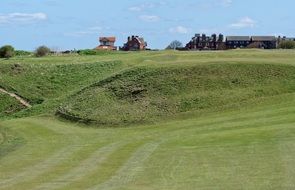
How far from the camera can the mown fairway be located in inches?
829

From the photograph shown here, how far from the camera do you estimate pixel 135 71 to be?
59.1m

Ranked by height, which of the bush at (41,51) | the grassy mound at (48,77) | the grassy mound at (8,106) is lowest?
the grassy mound at (8,106)

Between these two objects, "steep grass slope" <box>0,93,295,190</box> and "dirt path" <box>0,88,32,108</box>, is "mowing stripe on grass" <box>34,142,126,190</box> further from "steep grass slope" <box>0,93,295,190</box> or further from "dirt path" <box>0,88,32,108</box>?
"dirt path" <box>0,88,32,108</box>

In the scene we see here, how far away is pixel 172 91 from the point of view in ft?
167

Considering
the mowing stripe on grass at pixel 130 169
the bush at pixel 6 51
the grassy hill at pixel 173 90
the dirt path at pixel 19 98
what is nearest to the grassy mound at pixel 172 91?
the grassy hill at pixel 173 90

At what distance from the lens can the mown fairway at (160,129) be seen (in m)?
21.0

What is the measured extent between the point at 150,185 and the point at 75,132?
75.2 feet

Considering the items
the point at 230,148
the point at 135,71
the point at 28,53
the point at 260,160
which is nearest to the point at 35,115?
the point at 135,71

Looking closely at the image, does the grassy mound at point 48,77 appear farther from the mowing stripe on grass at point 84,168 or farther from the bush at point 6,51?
the mowing stripe on grass at point 84,168

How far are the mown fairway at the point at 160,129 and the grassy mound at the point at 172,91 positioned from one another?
3.5 inches

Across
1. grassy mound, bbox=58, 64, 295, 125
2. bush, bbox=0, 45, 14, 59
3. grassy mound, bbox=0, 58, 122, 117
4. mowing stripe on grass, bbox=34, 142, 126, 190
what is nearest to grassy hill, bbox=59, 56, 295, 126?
grassy mound, bbox=58, 64, 295, 125

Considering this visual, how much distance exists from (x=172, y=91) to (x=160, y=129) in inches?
464

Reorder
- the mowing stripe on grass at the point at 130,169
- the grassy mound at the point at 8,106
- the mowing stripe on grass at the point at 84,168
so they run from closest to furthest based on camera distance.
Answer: the mowing stripe on grass at the point at 130,169
the mowing stripe on grass at the point at 84,168
the grassy mound at the point at 8,106

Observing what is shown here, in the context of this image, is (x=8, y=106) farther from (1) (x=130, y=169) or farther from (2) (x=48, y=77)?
(1) (x=130, y=169)
